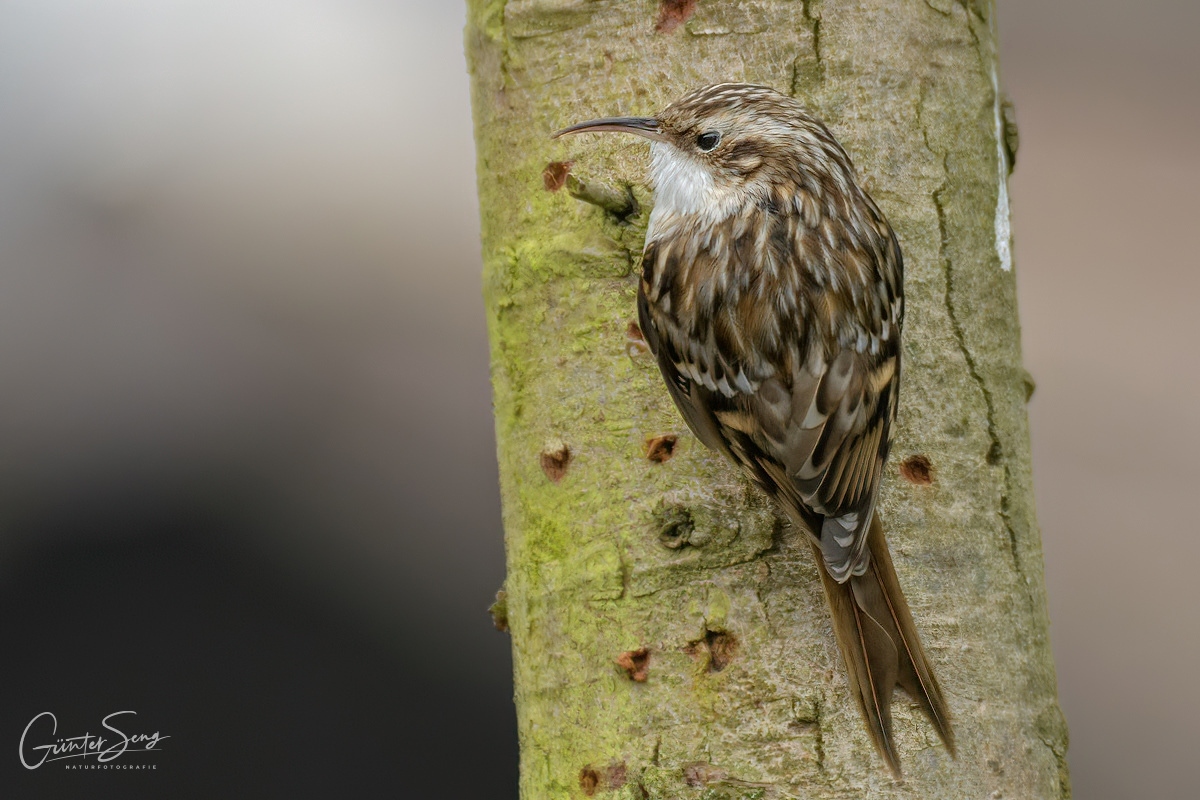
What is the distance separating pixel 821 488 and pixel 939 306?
0.84 ft

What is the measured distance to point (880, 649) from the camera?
122 cm

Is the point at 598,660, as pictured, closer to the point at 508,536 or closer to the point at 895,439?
the point at 508,536

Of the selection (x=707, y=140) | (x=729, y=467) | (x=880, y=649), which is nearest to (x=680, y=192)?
(x=707, y=140)

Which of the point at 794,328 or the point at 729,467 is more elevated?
the point at 794,328

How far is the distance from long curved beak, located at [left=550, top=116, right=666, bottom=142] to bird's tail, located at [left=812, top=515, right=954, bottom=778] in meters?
0.49

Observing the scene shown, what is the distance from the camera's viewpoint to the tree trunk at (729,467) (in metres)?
1.24

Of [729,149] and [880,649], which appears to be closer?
[880,649]

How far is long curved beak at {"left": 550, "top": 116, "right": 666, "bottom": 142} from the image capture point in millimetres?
1320

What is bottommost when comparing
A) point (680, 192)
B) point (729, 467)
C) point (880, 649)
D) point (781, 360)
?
point (880, 649)

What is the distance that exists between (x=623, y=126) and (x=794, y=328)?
0.29 m

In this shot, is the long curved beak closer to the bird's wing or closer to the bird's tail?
Result: the bird's wing

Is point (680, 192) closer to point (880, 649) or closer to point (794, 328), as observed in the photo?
point (794, 328)

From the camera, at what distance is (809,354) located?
1327 millimetres

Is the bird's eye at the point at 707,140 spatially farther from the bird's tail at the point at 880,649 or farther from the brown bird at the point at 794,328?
the bird's tail at the point at 880,649
